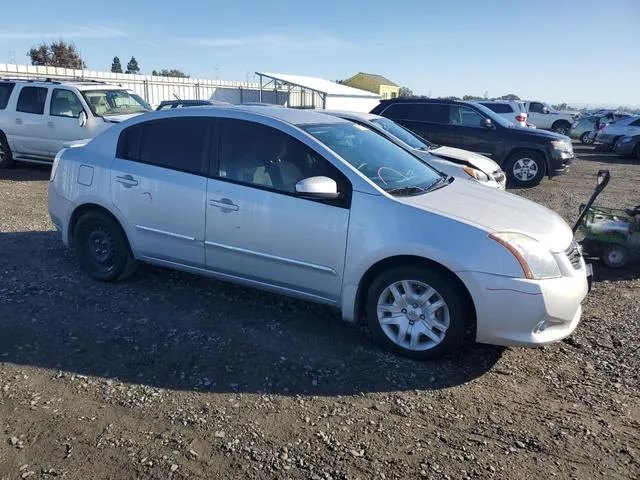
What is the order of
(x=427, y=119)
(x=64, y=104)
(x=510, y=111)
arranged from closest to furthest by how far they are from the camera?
(x=64, y=104), (x=427, y=119), (x=510, y=111)

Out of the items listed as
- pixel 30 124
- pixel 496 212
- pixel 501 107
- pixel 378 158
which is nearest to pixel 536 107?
pixel 501 107

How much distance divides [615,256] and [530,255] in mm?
3137

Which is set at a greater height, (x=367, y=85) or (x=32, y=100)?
(x=367, y=85)

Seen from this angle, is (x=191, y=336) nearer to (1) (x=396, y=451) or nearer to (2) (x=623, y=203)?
(1) (x=396, y=451)

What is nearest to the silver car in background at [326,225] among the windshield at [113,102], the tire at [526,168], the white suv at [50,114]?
the white suv at [50,114]

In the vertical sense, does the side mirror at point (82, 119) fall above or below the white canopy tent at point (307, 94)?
below

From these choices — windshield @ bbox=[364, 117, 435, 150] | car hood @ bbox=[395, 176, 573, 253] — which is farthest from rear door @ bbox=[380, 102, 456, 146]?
car hood @ bbox=[395, 176, 573, 253]

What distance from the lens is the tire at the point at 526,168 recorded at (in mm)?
11656

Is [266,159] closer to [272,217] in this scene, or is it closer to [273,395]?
[272,217]

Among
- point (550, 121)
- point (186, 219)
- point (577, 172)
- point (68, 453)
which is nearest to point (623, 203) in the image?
point (577, 172)

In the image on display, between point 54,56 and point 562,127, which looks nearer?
point 562,127

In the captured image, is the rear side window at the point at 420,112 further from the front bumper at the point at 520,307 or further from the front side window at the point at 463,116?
the front bumper at the point at 520,307

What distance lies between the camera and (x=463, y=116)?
11.9 meters

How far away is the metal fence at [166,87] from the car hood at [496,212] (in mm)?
19501
